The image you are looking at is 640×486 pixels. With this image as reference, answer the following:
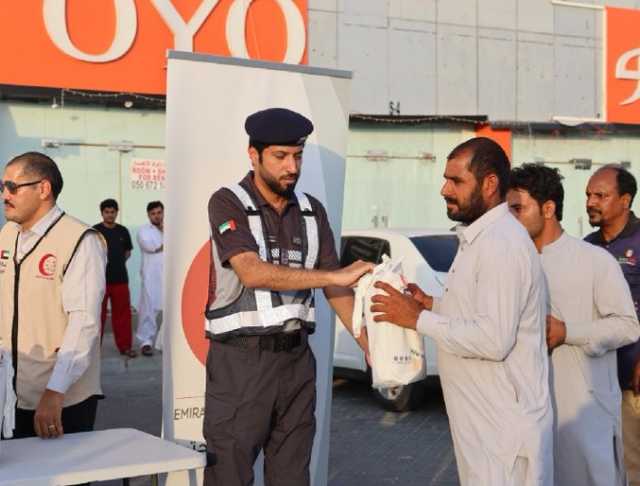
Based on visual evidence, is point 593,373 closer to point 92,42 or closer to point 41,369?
point 41,369

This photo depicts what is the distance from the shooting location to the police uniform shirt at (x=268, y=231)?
477 cm

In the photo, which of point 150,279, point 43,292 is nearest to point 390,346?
point 43,292

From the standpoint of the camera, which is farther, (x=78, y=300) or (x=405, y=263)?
(x=405, y=263)

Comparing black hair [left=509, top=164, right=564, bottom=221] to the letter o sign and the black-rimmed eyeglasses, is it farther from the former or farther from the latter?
the letter o sign

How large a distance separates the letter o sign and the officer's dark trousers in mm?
13490

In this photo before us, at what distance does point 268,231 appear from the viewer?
4.89m

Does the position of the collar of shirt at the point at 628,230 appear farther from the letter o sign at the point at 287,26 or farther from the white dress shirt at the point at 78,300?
the letter o sign at the point at 287,26

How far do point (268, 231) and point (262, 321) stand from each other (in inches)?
15.6

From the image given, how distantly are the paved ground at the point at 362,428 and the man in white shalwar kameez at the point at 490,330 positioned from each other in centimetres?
392

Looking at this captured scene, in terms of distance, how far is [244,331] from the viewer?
477cm

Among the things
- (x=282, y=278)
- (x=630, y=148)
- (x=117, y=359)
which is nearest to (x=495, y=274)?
(x=282, y=278)

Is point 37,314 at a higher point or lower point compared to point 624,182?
lower

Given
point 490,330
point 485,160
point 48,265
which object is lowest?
point 490,330

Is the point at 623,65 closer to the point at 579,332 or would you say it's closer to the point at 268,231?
the point at 579,332
